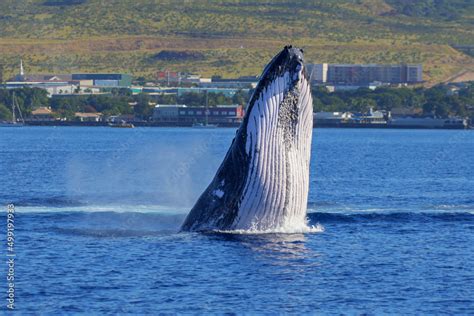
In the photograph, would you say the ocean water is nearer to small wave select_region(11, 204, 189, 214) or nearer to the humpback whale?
small wave select_region(11, 204, 189, 214)

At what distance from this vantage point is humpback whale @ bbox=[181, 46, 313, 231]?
2789 centimetres

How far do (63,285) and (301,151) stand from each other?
18.7ft

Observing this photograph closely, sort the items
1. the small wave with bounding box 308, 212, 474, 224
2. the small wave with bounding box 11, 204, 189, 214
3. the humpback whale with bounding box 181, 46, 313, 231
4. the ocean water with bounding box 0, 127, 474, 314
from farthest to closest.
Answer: the small wave with bounding box 11, 204, 189, 214 < the small wave with bounding box 308, 212, 474, 224 < the humpback whale with bounding box 181, 46, 313, 231 < the ocean water with bounding box 0, 127, 474, 314

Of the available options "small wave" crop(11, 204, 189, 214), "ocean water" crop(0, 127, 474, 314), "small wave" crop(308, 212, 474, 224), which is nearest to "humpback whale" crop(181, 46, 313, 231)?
"ocean water" crop(0, 127, 474, 314)

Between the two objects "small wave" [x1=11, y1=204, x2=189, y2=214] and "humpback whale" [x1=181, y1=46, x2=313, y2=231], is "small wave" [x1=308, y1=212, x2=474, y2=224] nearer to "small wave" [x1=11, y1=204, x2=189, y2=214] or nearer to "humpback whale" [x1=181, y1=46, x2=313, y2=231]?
"small wave" [x1=11, y1=204, x2=189, y2=214]

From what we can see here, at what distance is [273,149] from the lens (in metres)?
28.2

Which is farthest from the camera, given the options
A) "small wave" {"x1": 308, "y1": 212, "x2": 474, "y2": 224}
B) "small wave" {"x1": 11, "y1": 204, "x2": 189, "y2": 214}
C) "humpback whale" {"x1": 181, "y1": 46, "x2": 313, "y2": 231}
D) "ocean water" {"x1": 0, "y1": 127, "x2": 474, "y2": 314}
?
"small wave" {"x1": 11, "y1": 204, "x2": 189, "y2": 214}

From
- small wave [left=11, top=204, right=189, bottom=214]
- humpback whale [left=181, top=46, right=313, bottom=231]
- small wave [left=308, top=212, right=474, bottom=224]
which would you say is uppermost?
humpback whale [left=181, top=46, right=313, bottom=231]

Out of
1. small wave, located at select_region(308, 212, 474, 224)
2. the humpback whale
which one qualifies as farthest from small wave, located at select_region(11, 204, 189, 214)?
the humpback whale

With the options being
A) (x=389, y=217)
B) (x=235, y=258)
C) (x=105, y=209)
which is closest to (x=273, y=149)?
(x=235, y=258)

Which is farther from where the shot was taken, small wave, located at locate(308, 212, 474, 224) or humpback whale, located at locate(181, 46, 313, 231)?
small wave, located at locate(308, 212, 474, 224)

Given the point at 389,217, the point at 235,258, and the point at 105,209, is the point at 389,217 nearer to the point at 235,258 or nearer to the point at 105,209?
the point at 105,209

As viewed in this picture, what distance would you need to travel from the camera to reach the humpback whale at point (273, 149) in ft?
91.5

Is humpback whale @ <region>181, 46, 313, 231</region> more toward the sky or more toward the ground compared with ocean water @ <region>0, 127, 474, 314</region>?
more toward the sky
